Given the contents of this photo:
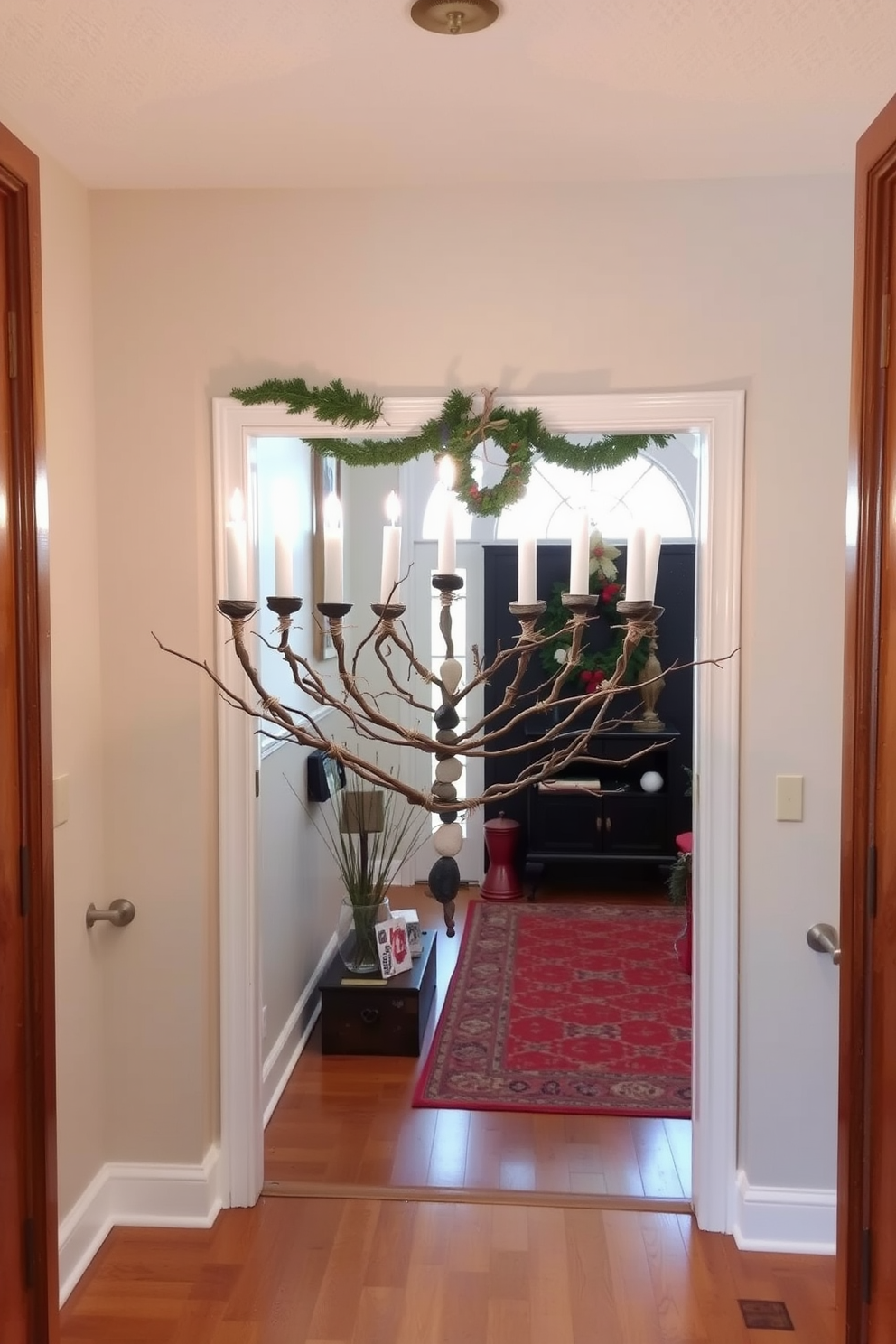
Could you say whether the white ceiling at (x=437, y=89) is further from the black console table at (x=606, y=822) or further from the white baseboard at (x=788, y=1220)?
the black console table at (x=606, y=822)

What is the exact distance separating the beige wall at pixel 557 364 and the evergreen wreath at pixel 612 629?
294 centimetres

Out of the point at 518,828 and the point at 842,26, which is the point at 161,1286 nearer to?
the point at 842,26

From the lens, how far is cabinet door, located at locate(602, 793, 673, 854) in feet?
19.5

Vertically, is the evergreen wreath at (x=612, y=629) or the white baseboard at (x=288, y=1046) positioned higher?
the evergreen wreath at (x=612, y=629)

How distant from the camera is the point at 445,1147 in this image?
3.29 m

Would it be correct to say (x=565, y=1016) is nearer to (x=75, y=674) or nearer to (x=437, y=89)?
(x=75, y=674)

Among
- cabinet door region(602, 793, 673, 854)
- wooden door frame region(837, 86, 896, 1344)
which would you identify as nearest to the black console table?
cabinet door region(602, 793, 673, 854)

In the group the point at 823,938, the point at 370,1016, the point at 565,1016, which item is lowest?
the point at 565,1016

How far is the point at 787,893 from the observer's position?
2748 millimetres

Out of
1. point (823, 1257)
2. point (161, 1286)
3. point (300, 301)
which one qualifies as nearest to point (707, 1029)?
point (823, 1257)

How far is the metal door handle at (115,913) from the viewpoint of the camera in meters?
2.74

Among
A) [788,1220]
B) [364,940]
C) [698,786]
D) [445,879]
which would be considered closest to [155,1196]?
[364,940]

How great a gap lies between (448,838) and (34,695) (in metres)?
0.68

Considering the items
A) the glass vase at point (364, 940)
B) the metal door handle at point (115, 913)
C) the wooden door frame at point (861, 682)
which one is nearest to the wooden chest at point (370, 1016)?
the glass vase at point (364, 940)
